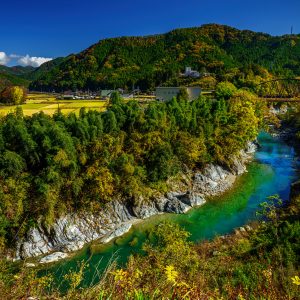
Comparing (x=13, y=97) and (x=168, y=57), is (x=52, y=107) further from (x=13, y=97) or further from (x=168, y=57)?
(x=168, y=57)

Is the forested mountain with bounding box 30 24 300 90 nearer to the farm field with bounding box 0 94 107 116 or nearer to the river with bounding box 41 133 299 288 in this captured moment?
the farm field with bounding box 0 94 107 116

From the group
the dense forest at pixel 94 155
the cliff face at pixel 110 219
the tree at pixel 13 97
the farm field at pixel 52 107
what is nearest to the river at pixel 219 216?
the cliff face at pixel 110 219

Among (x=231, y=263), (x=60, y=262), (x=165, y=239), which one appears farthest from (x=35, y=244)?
(x=231, y=263)

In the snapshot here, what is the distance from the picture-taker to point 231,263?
37.9ft

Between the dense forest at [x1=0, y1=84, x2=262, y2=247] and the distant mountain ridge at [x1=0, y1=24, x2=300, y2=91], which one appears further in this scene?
the distant mountain ridge at [x1=0, y1=24, x2=300, y2=91]

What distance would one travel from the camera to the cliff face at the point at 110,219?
16.0 m

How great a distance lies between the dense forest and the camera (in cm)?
1631

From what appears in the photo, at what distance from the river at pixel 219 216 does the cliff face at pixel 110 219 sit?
1.91 feet

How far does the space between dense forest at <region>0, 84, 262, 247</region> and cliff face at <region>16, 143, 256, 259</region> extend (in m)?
0.59

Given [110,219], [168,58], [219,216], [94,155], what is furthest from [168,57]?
[110,219]

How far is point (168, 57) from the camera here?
362ft

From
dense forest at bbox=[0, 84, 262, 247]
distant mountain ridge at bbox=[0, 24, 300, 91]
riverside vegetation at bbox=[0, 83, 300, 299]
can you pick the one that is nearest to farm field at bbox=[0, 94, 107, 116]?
dense forest at bbox=[0, 84, 262, 247]

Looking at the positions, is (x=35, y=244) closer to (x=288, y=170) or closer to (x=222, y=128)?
(x=222, y=128)

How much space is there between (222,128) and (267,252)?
56.7 ft
